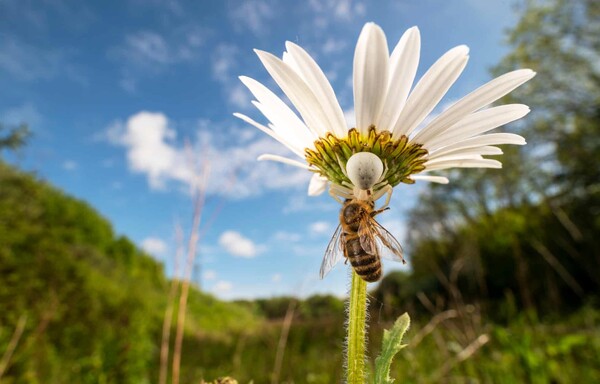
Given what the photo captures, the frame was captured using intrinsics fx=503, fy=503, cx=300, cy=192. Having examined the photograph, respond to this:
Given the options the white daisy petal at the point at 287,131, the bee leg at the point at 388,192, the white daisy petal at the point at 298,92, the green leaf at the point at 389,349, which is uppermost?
the white daisy petal at the point at 298,92

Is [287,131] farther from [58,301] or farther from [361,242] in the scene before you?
[58,301]

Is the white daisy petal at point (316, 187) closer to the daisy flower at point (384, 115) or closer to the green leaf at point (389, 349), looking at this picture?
the daisy flower at point (384, 115)

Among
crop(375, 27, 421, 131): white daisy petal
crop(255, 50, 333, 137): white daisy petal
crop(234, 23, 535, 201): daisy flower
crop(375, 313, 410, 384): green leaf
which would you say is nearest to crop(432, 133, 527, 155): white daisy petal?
crop(234, 23, 535, 201): daisy flower

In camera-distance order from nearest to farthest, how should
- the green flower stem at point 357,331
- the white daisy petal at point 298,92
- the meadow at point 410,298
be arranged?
the green flower stem at point 357,331
the white daisy petal at point 298,92
the meadow at point 410,298

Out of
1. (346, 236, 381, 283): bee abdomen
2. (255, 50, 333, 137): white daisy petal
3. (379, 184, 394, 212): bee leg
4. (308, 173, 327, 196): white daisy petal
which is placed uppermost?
(255, 50, 333, 137): white daisy petal

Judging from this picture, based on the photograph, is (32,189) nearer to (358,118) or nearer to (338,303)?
(338,303)

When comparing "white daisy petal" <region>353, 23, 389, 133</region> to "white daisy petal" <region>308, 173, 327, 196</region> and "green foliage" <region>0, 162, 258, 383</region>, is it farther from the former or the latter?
"green foliage" <region>0, 162, 258, 383</region>

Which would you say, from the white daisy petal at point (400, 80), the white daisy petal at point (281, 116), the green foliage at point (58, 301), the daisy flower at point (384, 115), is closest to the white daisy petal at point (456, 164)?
the daisy flower at point (384, 115)
